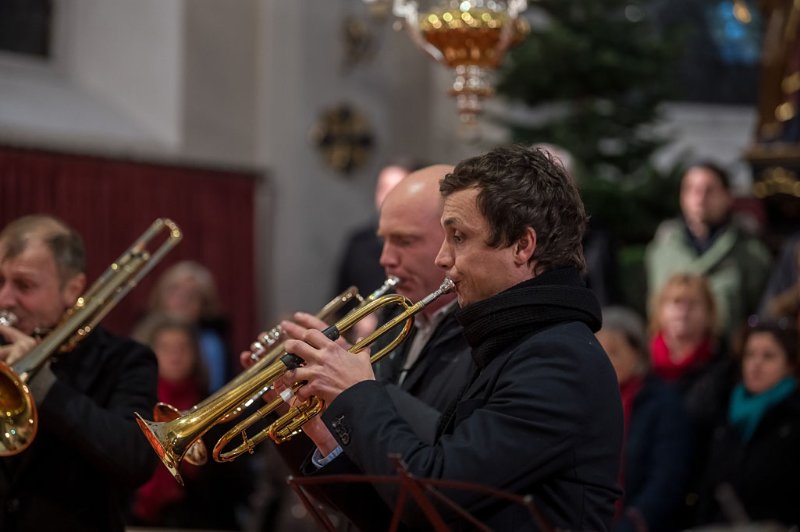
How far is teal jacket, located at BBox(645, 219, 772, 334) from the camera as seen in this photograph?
9398mm

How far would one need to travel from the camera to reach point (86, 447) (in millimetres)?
4414

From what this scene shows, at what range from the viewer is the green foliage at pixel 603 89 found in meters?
11.7

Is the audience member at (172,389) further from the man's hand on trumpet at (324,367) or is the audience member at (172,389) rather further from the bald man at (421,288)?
the man's hand on trumpet at (324,367)

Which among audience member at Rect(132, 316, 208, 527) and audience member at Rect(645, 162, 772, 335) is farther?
audience member at Rect(645, 162, 772, 335)

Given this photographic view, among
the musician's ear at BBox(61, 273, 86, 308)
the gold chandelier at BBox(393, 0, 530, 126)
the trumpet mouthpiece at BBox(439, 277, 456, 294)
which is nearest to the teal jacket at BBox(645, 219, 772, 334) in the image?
the gold chandelier at BBox(393, 0, 530, 126)

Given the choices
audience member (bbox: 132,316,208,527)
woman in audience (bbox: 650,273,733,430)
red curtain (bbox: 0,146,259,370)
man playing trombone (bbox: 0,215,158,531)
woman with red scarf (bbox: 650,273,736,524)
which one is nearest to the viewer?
man playing trombone (bbox: 0,215,158,531)

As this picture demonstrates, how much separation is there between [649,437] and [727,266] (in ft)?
8.29

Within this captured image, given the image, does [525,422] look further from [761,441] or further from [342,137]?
[342,137]

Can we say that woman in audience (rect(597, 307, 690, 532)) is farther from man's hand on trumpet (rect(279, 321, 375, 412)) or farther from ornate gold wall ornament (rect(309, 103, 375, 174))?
ornate gold wall ornament (rect(309, 103, 375, 174))

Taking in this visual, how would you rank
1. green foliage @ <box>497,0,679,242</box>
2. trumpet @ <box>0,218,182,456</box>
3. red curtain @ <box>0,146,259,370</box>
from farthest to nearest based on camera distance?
green foliage @ <box>497,0,679,242</box>
red curtain @ <box>0,146,259,370</box>
trumpet @ <box>0,218,182,456</box>

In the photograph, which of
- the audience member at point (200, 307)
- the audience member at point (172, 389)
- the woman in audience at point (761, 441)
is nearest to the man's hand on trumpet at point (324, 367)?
the woman in audience at point (761, 441)

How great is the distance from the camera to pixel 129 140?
11219mm

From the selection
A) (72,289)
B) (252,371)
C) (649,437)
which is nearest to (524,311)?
(252,371)

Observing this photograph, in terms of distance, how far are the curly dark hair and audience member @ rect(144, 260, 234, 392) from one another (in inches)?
221
